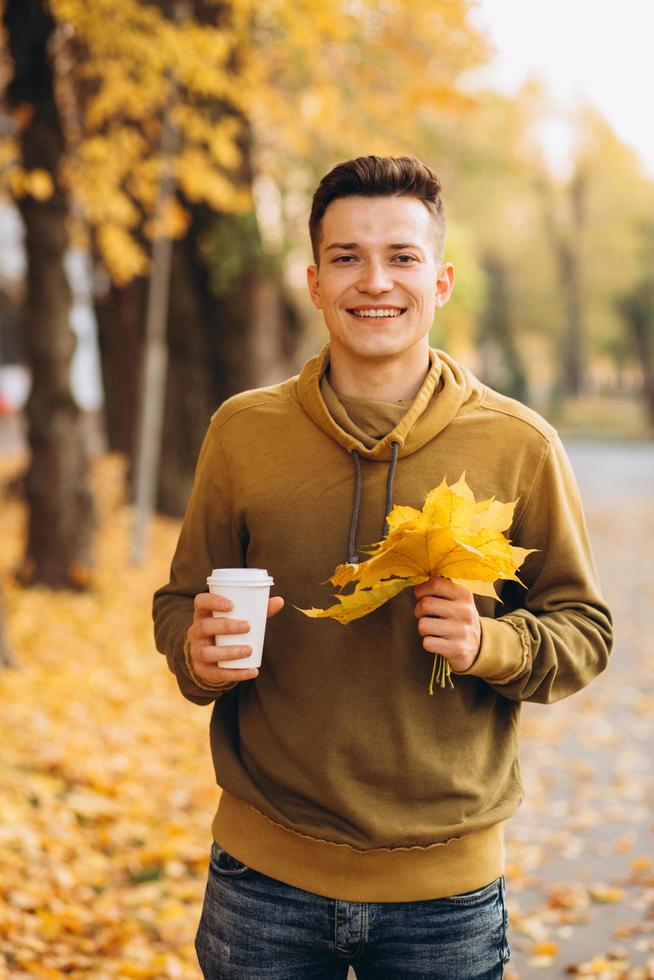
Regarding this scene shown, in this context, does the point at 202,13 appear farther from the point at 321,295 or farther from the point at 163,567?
the point at 321,295

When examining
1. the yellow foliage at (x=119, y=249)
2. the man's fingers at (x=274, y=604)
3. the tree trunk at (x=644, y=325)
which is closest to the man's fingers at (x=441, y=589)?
the man's fingers at (x=274, y=604)

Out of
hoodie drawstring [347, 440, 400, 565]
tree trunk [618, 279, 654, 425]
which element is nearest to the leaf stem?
hoodie drawstring [347, 440, 400, 565]

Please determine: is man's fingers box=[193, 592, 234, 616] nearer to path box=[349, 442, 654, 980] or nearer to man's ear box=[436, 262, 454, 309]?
man's ear box=[436, 262, 454, 309]

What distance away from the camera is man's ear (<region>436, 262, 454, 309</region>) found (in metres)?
2.55

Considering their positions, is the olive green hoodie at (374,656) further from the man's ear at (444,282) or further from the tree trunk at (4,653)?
the tree trunk at (4,653)

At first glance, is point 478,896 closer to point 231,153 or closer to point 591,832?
point 591,832

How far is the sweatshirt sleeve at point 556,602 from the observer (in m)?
2.35

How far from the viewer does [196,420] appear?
14.9 metres

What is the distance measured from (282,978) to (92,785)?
3.89 meters

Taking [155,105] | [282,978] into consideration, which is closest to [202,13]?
[155,105]

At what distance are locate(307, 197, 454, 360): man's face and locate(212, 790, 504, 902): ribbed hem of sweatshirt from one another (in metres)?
0.98

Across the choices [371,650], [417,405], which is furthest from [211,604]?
[417,405]

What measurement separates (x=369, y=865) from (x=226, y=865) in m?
0.32

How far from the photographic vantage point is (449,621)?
219 cm
